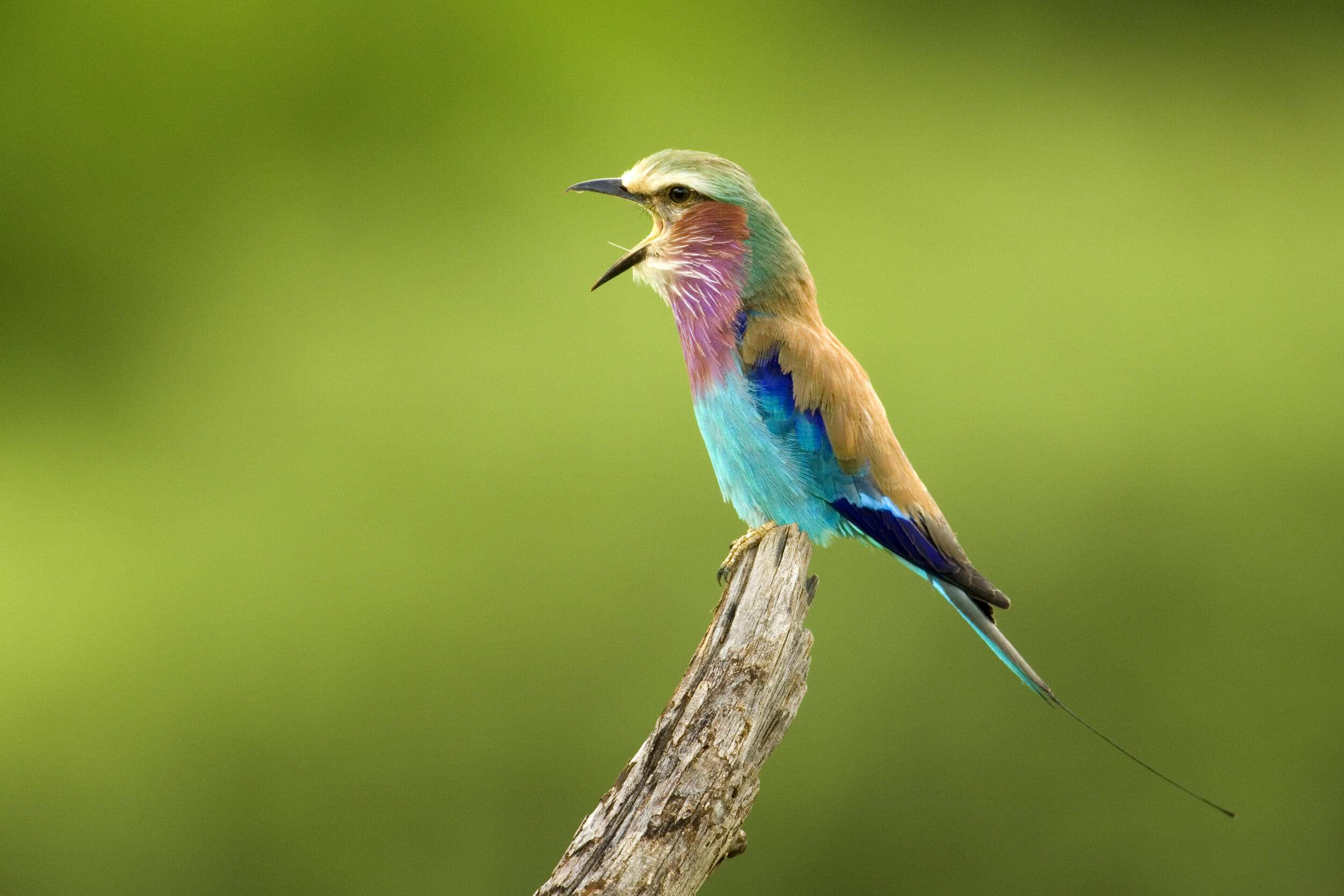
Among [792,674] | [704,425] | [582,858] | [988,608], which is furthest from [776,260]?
[582,858]

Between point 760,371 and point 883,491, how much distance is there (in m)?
0.37

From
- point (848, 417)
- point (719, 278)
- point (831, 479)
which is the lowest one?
point (831, 479)

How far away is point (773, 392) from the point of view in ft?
8.17

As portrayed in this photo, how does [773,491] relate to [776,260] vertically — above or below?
below

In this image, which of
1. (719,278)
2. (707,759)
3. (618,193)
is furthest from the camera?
(618,193)

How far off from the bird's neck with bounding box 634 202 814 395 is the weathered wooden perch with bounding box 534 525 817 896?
751 millimetres

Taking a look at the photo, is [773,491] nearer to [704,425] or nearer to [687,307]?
[704,425]

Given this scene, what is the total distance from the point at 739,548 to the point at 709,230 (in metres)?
0.72

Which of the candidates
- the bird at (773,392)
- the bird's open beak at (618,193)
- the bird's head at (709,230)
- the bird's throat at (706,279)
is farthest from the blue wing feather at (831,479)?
the bird's open beak at (618,193)

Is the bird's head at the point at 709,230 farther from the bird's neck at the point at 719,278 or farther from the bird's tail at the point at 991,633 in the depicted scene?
the bird's tail at the point at 991,633

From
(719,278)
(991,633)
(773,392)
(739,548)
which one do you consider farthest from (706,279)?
(991,633)

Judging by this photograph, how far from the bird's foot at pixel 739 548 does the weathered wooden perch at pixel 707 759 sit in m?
0.48

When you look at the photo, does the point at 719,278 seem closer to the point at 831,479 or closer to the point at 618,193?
the point at 618,193

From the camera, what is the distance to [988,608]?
8.39 feet
